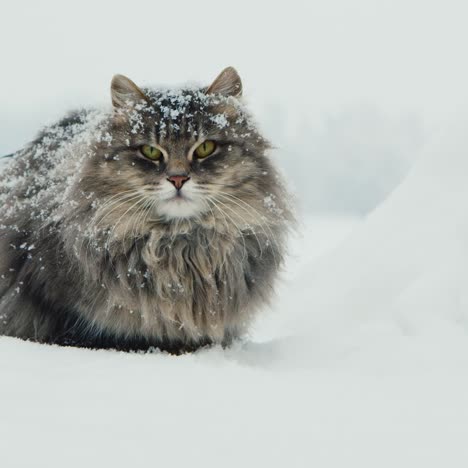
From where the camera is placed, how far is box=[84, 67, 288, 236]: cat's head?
2.59m

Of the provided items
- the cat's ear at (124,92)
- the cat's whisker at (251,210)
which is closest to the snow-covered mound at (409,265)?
the cat's whisker at (251,210)

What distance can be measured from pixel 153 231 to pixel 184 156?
1.22ft

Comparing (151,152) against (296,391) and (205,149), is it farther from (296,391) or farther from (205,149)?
(296,391)

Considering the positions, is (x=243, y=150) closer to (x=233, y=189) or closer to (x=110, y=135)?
(x=233, y=189)

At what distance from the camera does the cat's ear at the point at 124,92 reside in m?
2.73

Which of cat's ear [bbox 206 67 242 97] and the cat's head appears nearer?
the cat's head

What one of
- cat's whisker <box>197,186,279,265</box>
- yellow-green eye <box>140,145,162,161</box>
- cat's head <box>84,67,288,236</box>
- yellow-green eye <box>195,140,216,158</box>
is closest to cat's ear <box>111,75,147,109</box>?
cat's head <box>84,67,288,236</box>

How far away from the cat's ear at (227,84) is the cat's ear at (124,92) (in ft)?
1.04

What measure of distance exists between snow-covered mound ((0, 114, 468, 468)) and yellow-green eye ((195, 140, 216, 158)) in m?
0.86

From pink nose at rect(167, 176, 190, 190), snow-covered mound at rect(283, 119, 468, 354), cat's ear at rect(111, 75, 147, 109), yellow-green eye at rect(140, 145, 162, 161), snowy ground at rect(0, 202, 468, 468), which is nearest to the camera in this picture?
snowy ground at rect(0, 202, 468, 468)

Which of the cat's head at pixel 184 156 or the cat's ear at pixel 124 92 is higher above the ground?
the cat's ear at pixel 124 92

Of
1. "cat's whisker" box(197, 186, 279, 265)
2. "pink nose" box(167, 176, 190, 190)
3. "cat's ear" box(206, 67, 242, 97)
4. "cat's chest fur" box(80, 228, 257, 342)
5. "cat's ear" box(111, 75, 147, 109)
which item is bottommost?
"cat's chest fur" box(80, 228, 257, 342)

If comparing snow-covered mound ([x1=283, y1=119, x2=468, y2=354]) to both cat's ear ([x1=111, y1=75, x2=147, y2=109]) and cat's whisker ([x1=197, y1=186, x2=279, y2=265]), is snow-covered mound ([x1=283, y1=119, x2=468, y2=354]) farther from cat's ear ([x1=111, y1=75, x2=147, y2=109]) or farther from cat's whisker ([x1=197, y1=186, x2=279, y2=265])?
cat's ear ([x1=111, y1=75, x2=147, y2=109])

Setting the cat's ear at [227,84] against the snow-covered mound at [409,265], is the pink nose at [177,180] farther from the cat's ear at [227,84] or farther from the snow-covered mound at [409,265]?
the snow-covered mound at [409,265]
